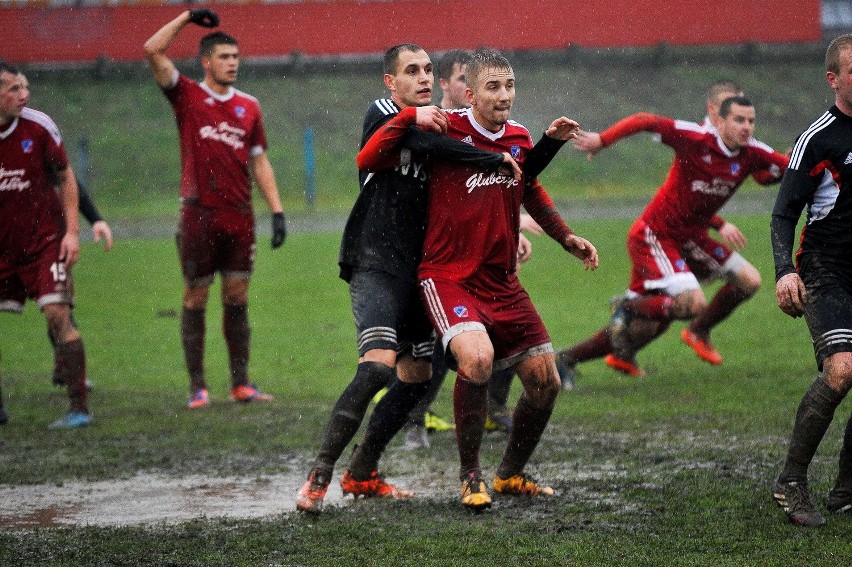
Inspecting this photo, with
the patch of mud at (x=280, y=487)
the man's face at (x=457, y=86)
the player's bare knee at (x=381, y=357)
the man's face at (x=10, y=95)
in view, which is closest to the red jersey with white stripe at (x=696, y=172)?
the man's face at (x=457, y=86)

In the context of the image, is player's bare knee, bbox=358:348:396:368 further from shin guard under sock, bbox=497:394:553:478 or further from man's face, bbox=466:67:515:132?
man's face, bbox=466:67:515:132

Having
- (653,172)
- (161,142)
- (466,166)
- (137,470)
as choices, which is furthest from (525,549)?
(161,142)

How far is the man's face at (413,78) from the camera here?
631cm

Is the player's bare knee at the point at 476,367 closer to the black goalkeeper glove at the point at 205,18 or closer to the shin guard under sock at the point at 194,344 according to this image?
the black goalkeeper glove at the point at 205,18

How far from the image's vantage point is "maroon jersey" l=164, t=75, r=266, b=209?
9617 millimetres

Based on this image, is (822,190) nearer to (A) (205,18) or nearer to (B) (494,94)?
(B) (494,94)

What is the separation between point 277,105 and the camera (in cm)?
3288

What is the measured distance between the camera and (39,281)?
8750 mm

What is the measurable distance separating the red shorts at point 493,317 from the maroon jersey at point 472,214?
3.0 inches

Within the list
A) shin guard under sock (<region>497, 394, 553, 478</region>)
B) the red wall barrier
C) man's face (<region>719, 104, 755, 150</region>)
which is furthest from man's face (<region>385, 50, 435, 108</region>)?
the red wall barrier

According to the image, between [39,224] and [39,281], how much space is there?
41cm

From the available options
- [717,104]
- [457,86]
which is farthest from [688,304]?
[457,86]

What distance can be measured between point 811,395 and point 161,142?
88.9 ft

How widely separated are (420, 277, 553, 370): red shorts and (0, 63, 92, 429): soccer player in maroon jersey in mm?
3777
